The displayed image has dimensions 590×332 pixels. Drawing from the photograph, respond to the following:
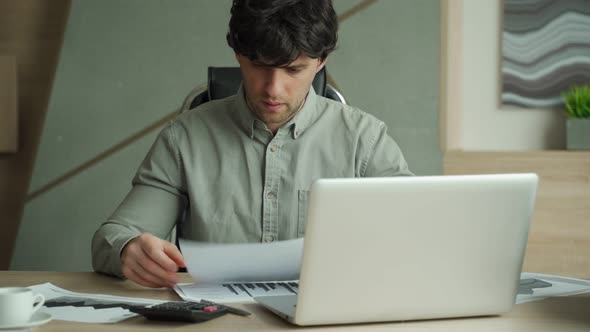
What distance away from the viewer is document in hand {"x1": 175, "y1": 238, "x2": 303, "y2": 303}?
4.54ft

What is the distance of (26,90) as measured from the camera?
10.7 feet

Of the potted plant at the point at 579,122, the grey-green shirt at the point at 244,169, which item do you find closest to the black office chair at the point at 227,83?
the grey-green shirt at the point at 244,169

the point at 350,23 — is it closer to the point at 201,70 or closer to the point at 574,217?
the point at 201,70

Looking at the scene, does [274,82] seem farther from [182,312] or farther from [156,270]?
[182,312]

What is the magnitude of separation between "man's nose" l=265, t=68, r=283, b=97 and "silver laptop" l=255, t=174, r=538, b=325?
2.16 feet

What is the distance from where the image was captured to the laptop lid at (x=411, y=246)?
42.1 inches

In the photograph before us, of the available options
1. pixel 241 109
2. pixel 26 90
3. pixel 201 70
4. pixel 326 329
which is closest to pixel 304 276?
pixel 326 329

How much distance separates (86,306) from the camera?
1.30 m

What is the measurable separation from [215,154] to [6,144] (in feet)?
5.16

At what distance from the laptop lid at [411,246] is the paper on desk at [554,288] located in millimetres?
246

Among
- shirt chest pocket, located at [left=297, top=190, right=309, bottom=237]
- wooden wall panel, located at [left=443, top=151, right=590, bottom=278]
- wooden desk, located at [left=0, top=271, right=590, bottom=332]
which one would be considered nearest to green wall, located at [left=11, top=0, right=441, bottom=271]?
wooden wall panel, located at [left=443, top=151, right=590, bottom=278]

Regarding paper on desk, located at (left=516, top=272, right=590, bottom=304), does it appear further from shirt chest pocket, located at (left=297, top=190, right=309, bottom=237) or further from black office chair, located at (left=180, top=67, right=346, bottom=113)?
black office chair, located at (left=180, top=67, right=346, bottom=113)

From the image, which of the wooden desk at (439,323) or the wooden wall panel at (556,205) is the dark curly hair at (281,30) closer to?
the wooden desk at (439,323)

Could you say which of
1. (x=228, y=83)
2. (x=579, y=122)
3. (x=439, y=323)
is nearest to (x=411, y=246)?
(x=439, y=323)
